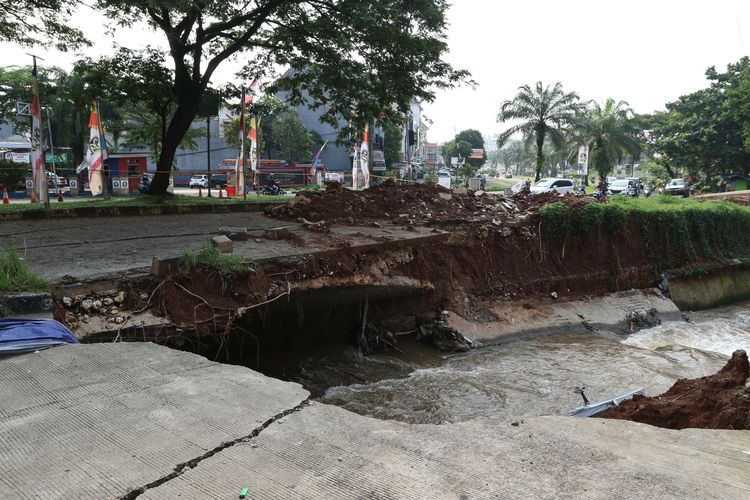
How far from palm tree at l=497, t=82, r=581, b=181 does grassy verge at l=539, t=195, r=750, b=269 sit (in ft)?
51.5

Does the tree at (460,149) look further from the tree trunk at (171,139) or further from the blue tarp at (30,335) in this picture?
the blue tarp at (30,335)

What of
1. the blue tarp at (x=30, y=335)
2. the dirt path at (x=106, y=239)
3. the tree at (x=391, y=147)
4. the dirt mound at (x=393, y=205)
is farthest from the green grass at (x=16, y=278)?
→ the tree at (x=391, y=147)

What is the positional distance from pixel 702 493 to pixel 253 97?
57.3 feet

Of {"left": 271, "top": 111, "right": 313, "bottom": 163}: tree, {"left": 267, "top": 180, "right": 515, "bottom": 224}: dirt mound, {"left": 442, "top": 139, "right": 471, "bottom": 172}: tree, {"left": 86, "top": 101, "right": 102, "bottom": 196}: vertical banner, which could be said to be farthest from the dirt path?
{"left": 442, "top": 139, "right": 471, "bottom": 172}: tree

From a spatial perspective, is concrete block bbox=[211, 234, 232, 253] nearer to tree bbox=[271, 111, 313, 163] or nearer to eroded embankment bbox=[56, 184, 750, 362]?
eroded embankment bbox=[56, 184, 750, 362]

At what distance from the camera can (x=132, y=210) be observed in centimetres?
1272

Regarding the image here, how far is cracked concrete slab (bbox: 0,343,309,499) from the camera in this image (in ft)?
7.70

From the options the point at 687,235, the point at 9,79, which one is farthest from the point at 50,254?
the point at 9,79

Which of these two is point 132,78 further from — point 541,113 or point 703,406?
point 541,113

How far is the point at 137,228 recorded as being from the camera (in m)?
10.3

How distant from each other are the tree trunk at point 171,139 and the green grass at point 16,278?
10632mm

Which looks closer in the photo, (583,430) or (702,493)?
(702,493)

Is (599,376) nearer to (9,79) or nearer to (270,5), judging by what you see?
(270,5)

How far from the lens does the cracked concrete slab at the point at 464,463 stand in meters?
2.24
